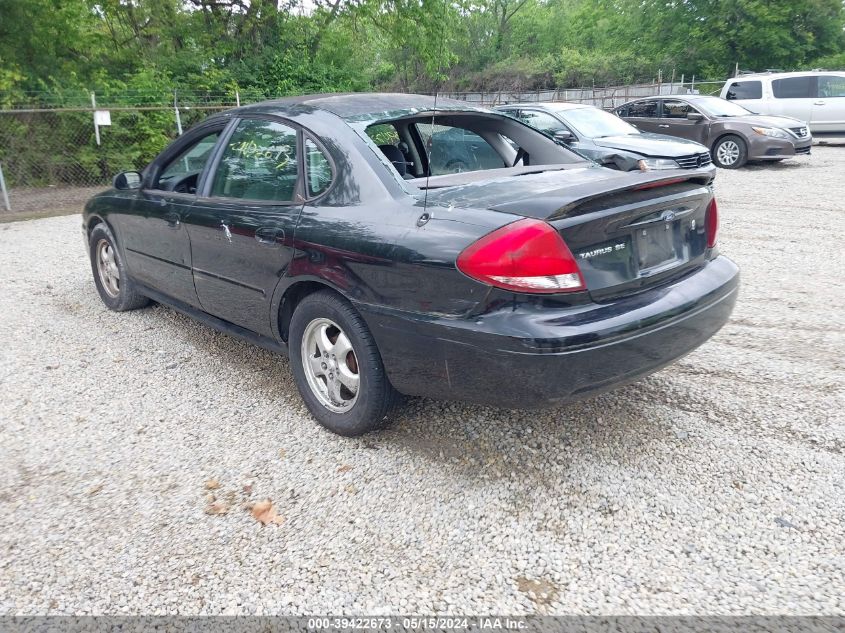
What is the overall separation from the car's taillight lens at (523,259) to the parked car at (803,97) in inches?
682

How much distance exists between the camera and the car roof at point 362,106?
3451 mm

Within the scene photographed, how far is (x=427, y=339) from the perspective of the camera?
8.92ft

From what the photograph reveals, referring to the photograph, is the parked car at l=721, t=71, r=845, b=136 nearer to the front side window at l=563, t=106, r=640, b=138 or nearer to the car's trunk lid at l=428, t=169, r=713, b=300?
the front side window at l=563, t=106, r=640, b=138

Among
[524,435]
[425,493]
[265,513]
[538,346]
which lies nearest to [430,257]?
[538,346]

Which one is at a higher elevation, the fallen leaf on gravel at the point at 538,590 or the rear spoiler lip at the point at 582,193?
the rear spoiler lip at the point at 582,193

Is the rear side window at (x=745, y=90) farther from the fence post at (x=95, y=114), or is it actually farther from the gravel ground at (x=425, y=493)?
the fence post at (x=95, y=114)

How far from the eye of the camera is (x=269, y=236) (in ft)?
11.1

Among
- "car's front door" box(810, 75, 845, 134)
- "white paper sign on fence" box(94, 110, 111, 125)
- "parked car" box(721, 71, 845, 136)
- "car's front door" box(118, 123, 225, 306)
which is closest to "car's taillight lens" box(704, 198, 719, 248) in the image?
"car's front door" box(118, 123, 225, 306)

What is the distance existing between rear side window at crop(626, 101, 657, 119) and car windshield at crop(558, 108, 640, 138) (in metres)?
4.45

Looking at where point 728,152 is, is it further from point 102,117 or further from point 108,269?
point 102,117

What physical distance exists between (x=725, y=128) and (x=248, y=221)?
1280cm

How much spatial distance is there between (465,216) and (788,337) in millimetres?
2988

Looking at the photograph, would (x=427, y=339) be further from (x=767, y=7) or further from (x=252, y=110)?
(x=767, y=7)

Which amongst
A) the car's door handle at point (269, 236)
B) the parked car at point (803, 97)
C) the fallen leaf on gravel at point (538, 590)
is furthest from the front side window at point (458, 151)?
the parked car at point (803, 97)
